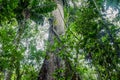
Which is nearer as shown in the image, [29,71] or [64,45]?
[64,45]

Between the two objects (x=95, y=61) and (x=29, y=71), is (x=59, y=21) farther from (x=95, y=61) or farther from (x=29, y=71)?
(x=95, y=61)

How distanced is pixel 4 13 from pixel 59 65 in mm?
2956

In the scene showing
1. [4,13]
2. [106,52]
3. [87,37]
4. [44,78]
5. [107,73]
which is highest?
[4,13]

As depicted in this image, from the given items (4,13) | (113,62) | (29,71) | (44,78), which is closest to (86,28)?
(113,62)

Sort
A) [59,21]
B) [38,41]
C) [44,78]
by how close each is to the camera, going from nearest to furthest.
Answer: [44,78], [59,21], [38,41]

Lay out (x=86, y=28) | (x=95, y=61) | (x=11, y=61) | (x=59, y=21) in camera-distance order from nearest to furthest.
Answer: (x=95, y=61)
(x=86, y=28)
(x=11, y=61)
(x=59, y=21)

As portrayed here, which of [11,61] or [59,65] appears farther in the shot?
[59,65]

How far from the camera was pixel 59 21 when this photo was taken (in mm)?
Answer: 9039

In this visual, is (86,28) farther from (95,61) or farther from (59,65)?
(59,65)

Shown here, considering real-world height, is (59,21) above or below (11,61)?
above

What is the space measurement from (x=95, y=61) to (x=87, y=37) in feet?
2.02

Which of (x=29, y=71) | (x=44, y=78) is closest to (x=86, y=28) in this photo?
(x=44, y=78)

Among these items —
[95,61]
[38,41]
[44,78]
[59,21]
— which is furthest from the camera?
[38,41]

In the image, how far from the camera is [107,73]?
4777 millimetres
